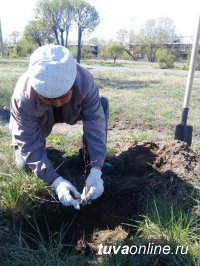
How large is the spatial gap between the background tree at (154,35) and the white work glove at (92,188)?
3724 centimetres

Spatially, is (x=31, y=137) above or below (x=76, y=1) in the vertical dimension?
below

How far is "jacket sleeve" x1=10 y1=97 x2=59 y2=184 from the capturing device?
2.50 meters

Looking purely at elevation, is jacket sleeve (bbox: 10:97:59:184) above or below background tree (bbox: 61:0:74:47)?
below

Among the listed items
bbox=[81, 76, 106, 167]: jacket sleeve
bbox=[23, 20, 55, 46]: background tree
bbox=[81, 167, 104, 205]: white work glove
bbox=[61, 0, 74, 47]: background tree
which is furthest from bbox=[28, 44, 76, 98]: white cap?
bbox=[23, 20, 55, 46]: background tree

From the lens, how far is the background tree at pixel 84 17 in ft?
65.9

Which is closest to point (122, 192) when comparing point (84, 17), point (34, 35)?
point (84, 17)

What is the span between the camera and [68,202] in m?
2.33

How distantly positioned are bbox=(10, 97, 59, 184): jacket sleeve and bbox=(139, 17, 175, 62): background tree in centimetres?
3713

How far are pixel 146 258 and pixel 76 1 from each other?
66.9ft

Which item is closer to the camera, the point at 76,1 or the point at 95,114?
the point at 95,114

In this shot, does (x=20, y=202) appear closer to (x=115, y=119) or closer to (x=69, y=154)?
(x=69, y=154)

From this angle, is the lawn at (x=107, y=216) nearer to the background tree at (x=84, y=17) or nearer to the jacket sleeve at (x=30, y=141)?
the jacket sleeve at (x=30, y=141)

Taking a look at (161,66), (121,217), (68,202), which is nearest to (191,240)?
(121,217)

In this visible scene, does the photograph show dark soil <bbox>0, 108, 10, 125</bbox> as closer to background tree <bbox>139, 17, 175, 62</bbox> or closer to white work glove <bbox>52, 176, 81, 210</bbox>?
white work glove <bbox>52, 176, 81, 210</bbox>
